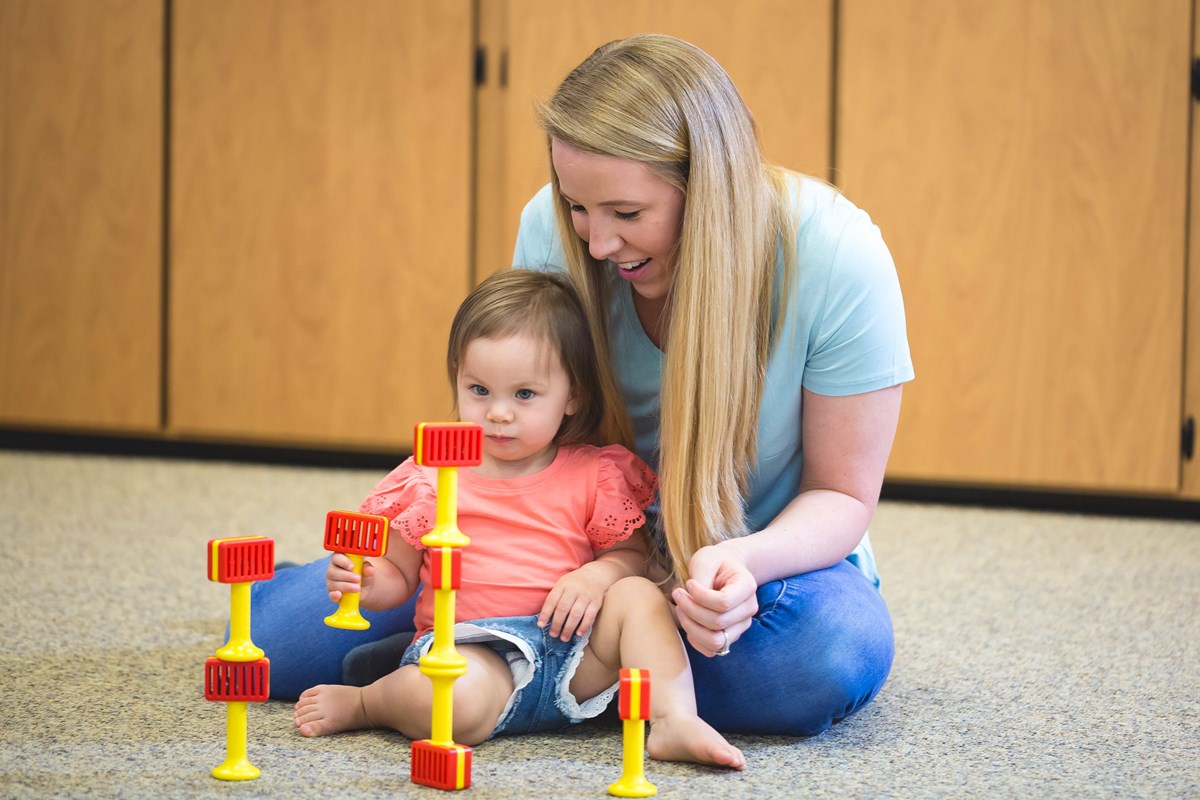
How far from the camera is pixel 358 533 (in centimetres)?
114

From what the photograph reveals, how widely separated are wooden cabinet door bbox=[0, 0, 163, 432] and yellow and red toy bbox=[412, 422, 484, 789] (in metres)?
2.12

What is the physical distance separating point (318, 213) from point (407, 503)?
1.74 metres

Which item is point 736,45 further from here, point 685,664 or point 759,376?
point 685,664

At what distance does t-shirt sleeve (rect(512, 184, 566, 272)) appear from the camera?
145 cm

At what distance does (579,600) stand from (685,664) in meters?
0.11

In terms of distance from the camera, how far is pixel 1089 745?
1275 millimetres

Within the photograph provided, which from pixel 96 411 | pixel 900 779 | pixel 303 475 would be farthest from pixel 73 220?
pixel 900 779

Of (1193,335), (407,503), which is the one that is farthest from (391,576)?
(1193,335)

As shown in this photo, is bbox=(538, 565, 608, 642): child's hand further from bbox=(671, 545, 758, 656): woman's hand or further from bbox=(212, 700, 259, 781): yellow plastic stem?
bbox=(212, 700, 259, 781): yellow plastic stem

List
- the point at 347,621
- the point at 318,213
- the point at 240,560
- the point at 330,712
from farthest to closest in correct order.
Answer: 1. the point at 318,213
2. the point at 330,712
3. the point at 347,621
4. the point at 240,560

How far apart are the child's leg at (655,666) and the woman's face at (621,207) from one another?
0.30 m

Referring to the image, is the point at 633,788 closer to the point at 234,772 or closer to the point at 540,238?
the point at 234,772

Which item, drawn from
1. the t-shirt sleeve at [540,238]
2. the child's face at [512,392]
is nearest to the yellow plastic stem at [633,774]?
the child's face at [512,392]

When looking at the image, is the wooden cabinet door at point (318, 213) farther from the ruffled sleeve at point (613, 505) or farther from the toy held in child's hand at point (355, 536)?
the toy held in child's hand at point (355, 536)
